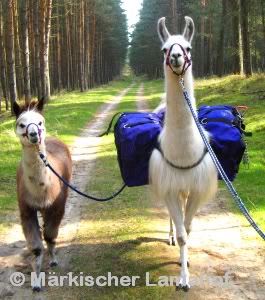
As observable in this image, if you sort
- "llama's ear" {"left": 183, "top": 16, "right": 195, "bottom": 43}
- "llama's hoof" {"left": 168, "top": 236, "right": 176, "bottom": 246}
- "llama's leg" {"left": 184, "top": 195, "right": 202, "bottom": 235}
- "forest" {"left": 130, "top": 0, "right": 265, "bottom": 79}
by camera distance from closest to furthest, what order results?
"llama's ear" {"left": 183, "top": 16, "right": 195, "bottom": 43}, "llama's leg" {"left": 184, "top": 195, "right": 202, "bottom": 235}, "llama's hoof" {"left": 168, "top": 236, "right": 176, "bottom": 246}, "forest" {"left": 130, "top": 0, "right": 265, "bottom": 79}

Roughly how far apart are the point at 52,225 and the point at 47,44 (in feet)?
70.7

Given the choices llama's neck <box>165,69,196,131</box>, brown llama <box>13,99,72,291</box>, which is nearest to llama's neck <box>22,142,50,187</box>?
brown llama <box>13,99,72,291</box>

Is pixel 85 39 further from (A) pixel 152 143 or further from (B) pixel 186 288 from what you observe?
(B) pixel 186 288

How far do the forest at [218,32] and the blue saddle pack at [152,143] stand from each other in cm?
1672

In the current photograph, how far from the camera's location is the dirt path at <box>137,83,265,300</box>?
4.40 meters

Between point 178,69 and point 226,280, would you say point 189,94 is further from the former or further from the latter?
point 226,280

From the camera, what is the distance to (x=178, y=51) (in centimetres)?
392

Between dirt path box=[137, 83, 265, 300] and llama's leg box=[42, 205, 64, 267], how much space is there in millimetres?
1549

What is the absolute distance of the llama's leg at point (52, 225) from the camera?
4891mm

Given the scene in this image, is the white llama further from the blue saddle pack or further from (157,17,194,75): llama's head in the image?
the blue saddle pack

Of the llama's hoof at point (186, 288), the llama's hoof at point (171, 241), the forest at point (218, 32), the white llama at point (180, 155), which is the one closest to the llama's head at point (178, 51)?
the white llama at point (180, 155)

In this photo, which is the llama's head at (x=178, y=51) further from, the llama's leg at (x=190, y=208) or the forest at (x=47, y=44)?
the forest at (x=47, y=44)

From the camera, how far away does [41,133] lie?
4457 millimetres

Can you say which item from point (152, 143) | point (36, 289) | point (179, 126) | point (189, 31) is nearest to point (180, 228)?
point (152, 143)
